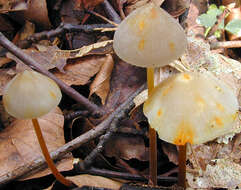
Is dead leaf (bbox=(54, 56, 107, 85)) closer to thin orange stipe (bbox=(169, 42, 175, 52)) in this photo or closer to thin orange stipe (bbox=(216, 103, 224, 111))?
thin orange stipe (bbox=(169, 42, 175, 52))

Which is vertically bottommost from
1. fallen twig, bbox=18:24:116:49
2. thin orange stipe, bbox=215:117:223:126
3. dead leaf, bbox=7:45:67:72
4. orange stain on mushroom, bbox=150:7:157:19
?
dead leaf, bbox=7:45:67:72

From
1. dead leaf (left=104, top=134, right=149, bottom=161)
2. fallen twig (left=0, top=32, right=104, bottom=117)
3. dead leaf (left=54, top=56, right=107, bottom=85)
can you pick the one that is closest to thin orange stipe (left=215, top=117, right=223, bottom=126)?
dead leaf (left=104, top=134, right=149, bottom=161)

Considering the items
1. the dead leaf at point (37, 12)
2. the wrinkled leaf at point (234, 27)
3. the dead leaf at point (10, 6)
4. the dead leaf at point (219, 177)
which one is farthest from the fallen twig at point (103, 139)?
the wrinkled leaf at point (234, 27)

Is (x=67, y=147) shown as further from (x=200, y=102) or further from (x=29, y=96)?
(x=200, y=102)

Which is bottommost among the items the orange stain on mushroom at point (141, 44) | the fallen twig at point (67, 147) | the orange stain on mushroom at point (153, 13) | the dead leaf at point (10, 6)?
the fallen twig at point (67, 147)

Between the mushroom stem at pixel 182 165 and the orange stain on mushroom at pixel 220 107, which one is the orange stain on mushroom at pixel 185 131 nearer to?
the orange stain on mushroom at pixel 220 107

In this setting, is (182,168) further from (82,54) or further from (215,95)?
(82,54)
